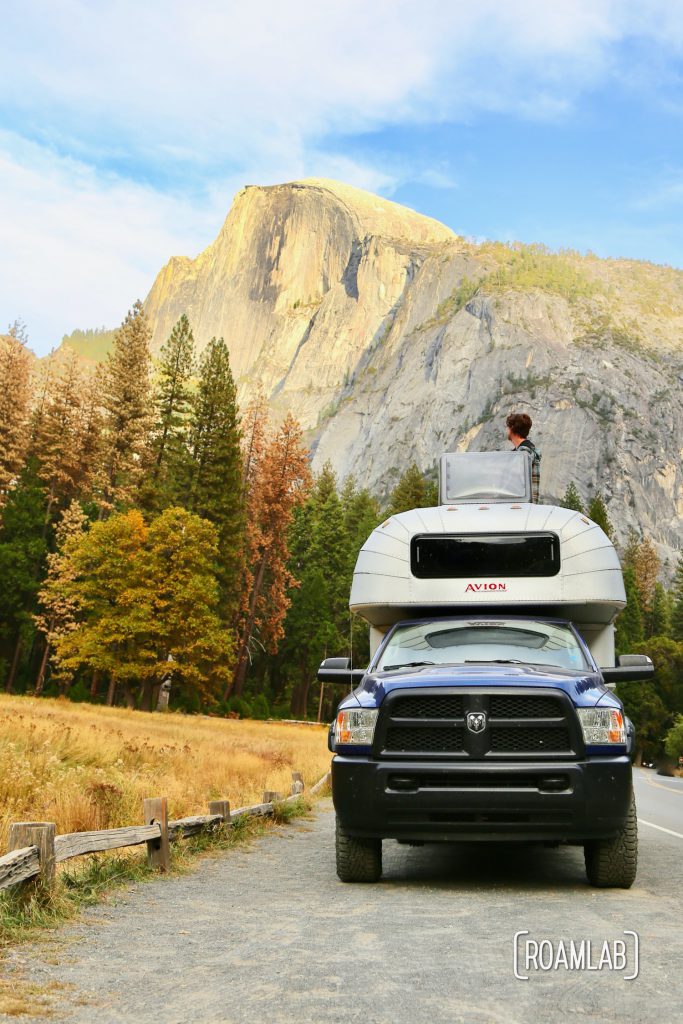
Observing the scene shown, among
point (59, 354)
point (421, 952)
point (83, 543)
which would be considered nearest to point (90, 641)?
point (83, 543)

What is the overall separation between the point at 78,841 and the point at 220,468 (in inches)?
1959

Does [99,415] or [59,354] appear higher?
[59,354]

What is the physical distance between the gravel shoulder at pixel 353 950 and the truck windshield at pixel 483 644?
1.72 metres

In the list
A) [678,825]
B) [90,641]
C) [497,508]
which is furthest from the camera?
[90,641]

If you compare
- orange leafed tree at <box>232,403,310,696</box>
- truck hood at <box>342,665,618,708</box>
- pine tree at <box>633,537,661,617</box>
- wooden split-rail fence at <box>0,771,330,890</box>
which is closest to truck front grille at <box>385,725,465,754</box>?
truck hood at <box>342,665,618,708</box>

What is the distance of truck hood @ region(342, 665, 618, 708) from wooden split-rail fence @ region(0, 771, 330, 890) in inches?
72.4

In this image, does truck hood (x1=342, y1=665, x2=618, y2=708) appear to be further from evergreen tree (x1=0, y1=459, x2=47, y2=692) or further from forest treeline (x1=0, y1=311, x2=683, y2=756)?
evergreen tree (x1=0, y1=459, x2=47, y2=692)

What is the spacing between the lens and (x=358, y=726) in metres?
7.55

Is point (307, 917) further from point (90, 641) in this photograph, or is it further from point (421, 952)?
point (90, 641)

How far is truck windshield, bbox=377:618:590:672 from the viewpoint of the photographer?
8242 mm

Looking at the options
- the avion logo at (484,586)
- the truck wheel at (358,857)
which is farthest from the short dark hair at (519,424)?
the truck wheel at (358,857)

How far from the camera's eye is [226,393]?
191ft

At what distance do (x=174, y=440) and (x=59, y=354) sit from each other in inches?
551

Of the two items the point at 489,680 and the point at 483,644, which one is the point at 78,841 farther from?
the point at 483,644
